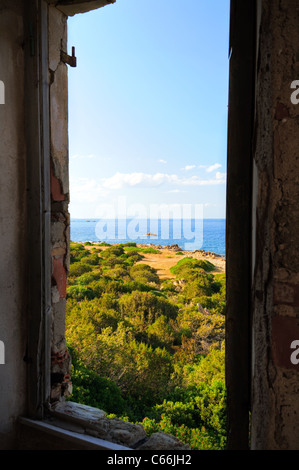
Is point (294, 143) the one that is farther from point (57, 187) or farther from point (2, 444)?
point (2, 444)

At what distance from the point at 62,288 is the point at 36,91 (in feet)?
3.67

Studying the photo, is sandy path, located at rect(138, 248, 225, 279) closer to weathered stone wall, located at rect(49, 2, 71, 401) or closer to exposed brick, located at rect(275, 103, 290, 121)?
weathered stone wall, located at rect(49, 2, 71, 401)

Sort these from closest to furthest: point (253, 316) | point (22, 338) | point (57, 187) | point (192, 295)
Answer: point (253, 316)
point (22, 338)
point (57, 187)
point (192, 295)

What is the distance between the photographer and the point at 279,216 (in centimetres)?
112

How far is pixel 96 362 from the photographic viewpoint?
17.4 feet

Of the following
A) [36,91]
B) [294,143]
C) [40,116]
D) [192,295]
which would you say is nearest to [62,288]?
[40,116]

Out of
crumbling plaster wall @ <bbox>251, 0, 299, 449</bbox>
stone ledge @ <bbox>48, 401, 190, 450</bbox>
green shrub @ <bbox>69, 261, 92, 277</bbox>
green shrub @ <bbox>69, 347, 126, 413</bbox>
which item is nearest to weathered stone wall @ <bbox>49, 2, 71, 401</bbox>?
stone ledge @ <bbox>48, 401, 190, 450</bbox>

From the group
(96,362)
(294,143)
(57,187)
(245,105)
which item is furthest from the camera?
(96,362)

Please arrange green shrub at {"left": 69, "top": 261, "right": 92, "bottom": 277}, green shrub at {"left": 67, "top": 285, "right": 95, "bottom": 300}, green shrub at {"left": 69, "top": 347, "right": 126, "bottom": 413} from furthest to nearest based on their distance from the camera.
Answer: green shrub at {"left": 69, "top": 261, "right": 92, "bottom": 277} → green shrub at {"left": 67, "top": 285, "right": 95, "bottom": 300} → green shrub at {"left": 69, "top": 347, "right": 126, "bottom": 413}

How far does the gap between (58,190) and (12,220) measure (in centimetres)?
34

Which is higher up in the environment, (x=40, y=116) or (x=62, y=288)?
(x=40, y=116)

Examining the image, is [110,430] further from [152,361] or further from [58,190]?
[152,361]

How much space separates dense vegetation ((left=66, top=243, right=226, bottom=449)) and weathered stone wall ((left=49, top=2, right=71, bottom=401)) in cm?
222

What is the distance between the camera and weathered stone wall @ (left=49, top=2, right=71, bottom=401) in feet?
6.27
